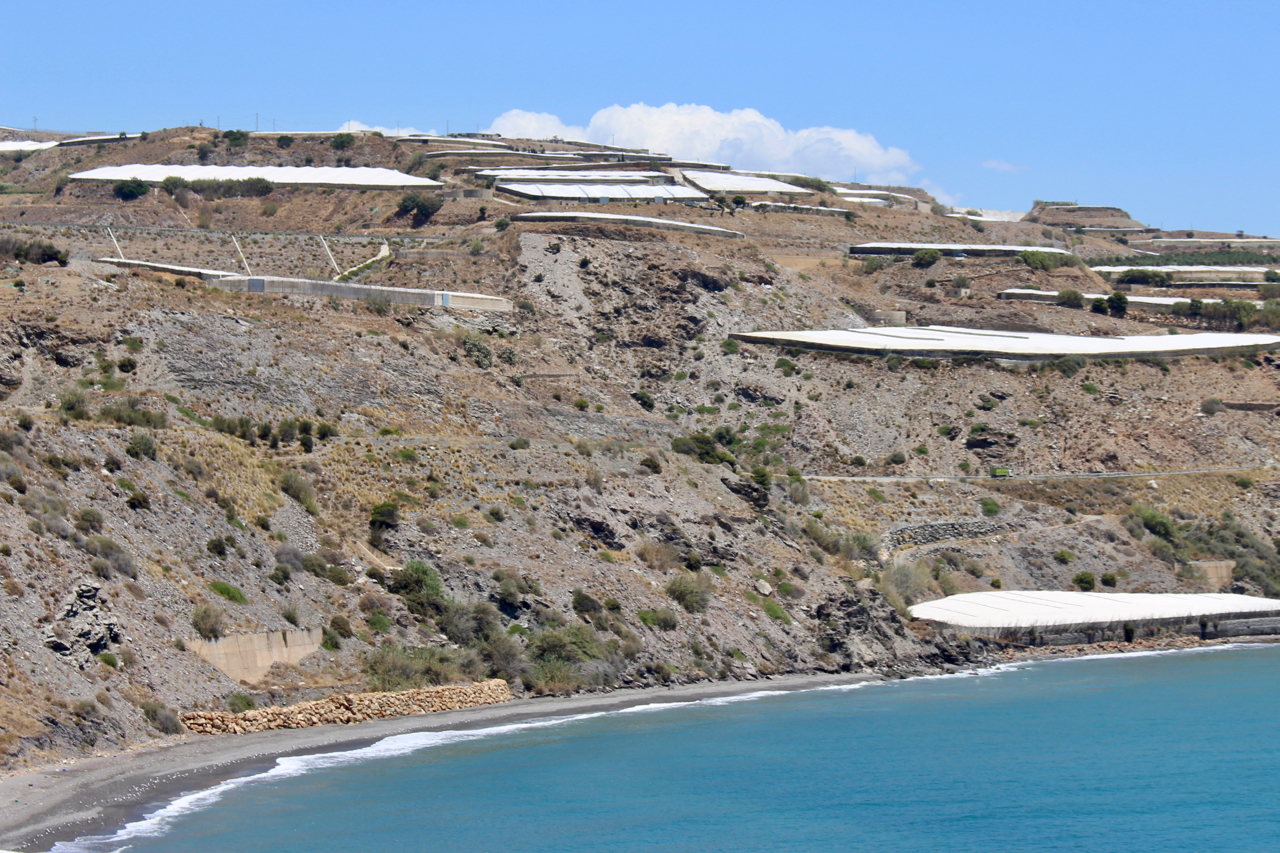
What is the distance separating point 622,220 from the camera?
89.9m

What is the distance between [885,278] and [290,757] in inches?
2822

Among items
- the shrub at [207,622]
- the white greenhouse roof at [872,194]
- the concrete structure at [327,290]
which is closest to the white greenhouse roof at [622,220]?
the concrete structure at [327,290]

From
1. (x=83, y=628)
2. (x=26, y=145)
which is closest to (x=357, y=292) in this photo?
(x=83, y=628)

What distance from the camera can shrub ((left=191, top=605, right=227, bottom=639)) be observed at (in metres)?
36.0

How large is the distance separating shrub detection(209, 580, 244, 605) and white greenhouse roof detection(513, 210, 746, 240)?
52943mm

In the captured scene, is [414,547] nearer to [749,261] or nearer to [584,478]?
[584,478]

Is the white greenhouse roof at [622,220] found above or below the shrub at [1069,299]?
above

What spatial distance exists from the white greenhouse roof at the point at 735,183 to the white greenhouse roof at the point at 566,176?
3.42 meters

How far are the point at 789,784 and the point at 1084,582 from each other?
3347cm

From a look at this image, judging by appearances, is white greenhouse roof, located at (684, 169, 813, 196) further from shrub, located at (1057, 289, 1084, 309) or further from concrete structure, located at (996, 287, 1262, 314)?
shrub, located at (1057, 289, 1084, 309)

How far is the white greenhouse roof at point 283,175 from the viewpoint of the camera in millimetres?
104562

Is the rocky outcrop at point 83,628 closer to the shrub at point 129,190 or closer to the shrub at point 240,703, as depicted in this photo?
the shrub at point 240,703

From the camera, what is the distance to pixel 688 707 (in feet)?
144

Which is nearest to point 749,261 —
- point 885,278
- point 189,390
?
point 885,278
